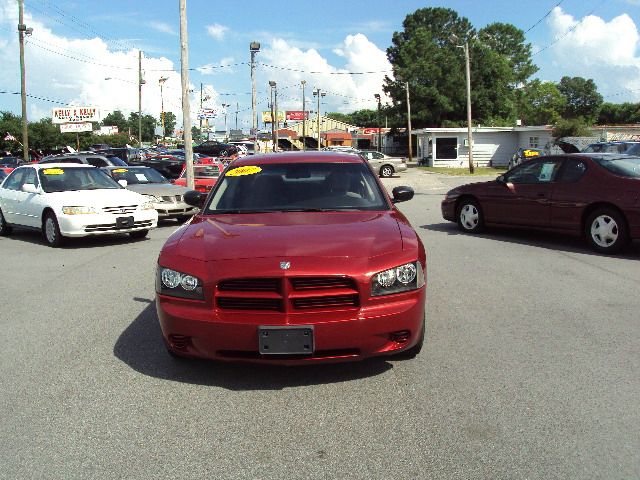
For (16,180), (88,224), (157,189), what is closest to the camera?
(88,224)

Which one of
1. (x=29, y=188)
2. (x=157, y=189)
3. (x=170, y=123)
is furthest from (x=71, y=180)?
(x=170, y=123)

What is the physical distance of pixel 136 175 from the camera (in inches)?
601

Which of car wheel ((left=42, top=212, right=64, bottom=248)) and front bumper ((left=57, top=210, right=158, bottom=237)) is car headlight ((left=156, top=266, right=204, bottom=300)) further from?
car wheel ((left=42, top=212, right=64, bottom=248))

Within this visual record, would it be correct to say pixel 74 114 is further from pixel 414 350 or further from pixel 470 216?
pixel 414 350

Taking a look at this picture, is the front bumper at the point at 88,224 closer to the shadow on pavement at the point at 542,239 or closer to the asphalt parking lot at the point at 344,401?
the asphalt parking lot at the point at 344,401

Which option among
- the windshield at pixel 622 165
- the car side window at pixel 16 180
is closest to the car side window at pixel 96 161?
the car side window at pixel 16 180

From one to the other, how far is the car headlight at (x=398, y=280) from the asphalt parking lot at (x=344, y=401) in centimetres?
68

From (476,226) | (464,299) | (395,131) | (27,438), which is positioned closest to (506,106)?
(395,131)

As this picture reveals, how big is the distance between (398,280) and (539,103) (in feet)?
337

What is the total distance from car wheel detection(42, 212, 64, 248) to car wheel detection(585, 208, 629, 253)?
9.13 metres

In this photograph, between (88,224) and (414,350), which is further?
(88,224)

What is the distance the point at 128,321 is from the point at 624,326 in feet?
15.1

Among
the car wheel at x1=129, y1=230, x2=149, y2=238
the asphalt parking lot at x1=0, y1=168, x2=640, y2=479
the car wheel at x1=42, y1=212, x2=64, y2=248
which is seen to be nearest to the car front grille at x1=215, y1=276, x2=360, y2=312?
the asphalt parking lot at x1=0, y1=168, x2=640, y2=479

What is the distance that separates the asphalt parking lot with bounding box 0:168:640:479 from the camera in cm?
312
